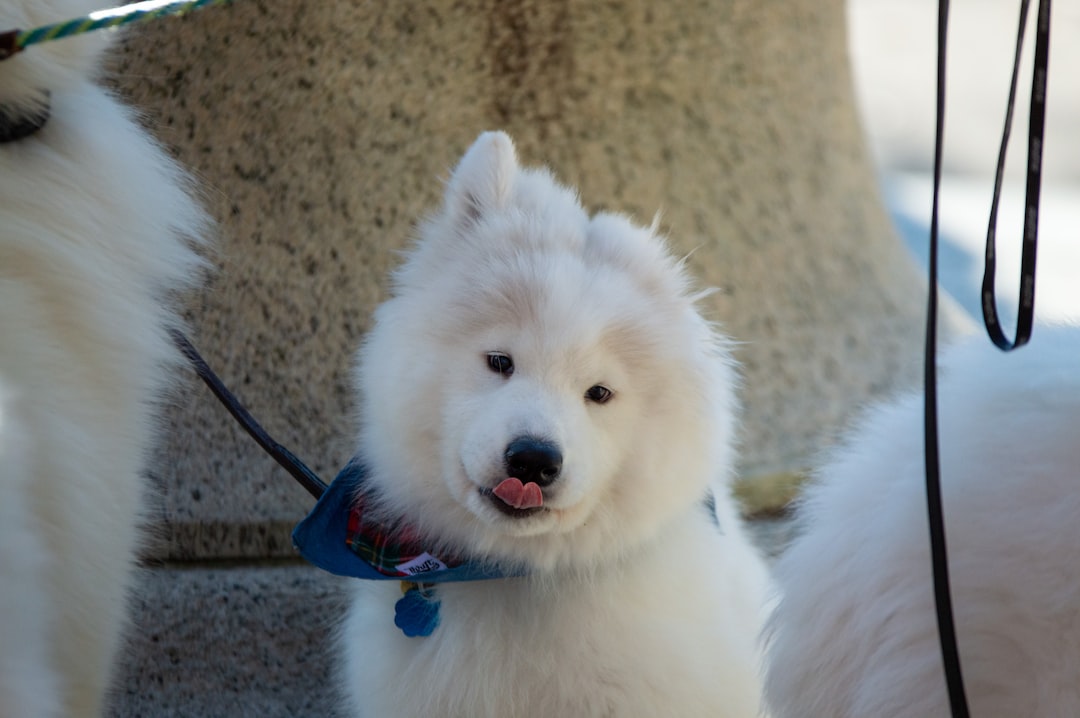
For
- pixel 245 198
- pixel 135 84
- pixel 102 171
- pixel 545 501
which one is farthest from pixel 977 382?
pixel 135 84

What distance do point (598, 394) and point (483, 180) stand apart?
1.75 ft

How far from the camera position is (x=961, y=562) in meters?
1.49

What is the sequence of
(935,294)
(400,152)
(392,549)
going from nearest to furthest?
(935,294)
(392,549)
(400,152)

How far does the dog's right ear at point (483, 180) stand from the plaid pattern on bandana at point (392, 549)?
0.67m

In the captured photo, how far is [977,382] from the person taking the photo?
1.67 m

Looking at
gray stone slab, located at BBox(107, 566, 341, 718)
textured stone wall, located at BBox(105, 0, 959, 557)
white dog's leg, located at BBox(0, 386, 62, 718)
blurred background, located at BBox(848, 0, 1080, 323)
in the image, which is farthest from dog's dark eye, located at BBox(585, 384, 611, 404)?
blurred background, located at BBox(848, 0, 1080, 323)

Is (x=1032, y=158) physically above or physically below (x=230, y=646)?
above

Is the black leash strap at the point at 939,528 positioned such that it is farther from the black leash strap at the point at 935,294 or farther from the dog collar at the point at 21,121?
the dog collar at the point at 21,121

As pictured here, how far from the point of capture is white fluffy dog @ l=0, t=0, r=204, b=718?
1584 millimetres

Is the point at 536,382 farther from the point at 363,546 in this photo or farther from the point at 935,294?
the point at 935,294

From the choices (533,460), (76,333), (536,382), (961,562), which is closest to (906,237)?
(536,382)

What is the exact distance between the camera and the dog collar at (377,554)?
7.29 ft

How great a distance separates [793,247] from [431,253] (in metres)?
1.83

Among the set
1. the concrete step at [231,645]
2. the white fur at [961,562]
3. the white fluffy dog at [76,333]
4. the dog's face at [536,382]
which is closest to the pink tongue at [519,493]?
the dog's face at [536,382]
